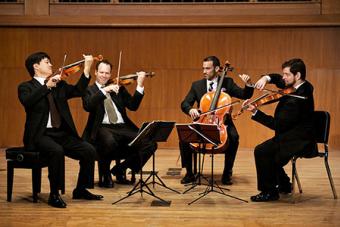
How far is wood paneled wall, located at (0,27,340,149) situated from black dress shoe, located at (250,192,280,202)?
11.7ft

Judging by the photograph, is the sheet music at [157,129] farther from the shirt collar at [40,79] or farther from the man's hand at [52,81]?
the shirt collar at [40,79]

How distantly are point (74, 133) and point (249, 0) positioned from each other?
4351 mm

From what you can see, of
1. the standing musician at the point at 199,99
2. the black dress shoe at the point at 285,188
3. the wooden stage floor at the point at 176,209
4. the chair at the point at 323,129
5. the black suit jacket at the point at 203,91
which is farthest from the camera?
the black suit jacket at the point at 203,91

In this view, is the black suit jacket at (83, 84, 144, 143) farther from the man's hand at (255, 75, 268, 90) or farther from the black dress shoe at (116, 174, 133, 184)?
the man's hand at (255, 75, 268, 90)

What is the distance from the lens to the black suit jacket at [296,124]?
4.58 meters

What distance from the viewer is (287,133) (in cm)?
466

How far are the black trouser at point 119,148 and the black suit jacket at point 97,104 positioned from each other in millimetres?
83

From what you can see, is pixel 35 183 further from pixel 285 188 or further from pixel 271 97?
pixel 285 188

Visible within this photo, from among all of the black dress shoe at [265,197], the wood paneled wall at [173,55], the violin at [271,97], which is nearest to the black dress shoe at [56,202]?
the black dress shoe at [265,197]

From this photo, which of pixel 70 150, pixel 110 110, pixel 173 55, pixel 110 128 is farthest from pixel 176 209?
pixel 173 55

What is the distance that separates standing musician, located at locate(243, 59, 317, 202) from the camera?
4598 millimetres

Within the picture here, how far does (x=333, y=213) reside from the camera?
13.9ft

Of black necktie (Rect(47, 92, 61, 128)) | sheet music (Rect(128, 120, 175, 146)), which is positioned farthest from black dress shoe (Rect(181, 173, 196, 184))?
black necktie (Rect(47, 92, 61, 128))

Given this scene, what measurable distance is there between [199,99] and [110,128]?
1038 mm
